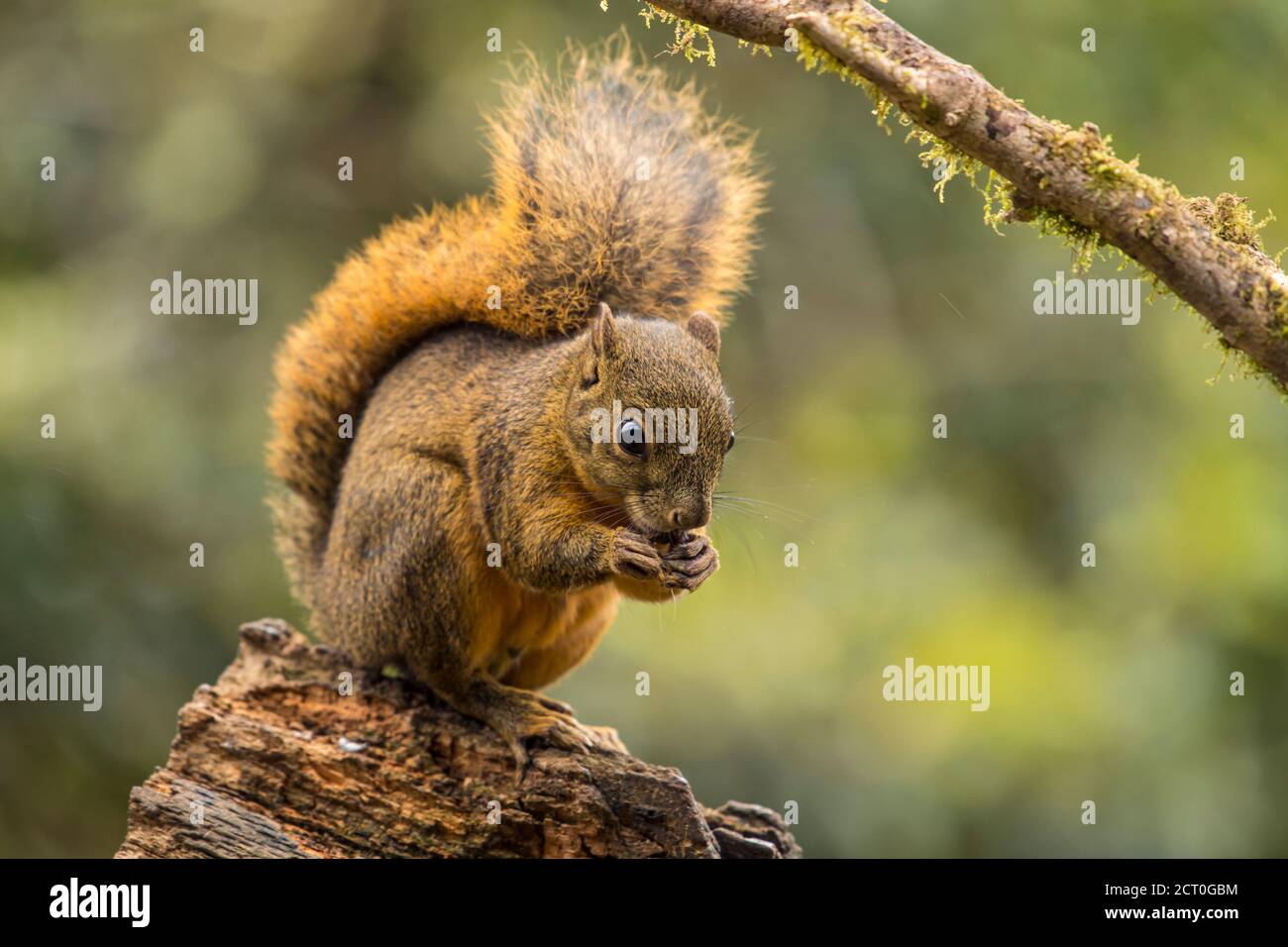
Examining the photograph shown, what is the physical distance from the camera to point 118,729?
15.3 feet

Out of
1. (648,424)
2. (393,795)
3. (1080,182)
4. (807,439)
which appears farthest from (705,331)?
(807,439)

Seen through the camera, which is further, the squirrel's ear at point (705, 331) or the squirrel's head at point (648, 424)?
the squirrel's ear at point (705, 331)

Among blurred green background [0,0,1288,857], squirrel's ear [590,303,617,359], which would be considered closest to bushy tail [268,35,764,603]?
squirrel's ear [590,303,617,359]

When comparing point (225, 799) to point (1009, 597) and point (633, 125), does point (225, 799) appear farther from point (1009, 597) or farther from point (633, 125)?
point (1009, 597)

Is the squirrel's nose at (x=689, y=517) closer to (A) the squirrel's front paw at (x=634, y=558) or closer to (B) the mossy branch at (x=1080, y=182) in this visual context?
(A) the squirrel's front paw at (x=634, y=558)

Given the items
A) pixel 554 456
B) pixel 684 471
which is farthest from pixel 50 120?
A: pixel 684 471

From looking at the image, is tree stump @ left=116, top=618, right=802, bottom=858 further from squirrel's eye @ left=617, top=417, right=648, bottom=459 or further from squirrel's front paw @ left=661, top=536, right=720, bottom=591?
squirrel's eye @ left=617, top=417, right=648, bottom=459

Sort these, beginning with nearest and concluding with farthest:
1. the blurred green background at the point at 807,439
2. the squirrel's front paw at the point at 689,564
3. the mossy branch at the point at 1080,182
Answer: the mossy branch at the point at 1080,182, the squirrel's front paw at the point at 689,564, the blurred green background at the point at 807,439

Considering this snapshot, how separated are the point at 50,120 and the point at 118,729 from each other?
2.35m

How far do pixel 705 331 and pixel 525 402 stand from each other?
496mm

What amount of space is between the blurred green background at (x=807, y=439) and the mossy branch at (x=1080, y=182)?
1954mm

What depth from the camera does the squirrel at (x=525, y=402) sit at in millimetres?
3082

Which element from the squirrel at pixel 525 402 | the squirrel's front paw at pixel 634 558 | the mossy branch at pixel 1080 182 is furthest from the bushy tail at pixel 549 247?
the mossy branch at pixel 1080 182

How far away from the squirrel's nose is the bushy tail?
0.86 meters
